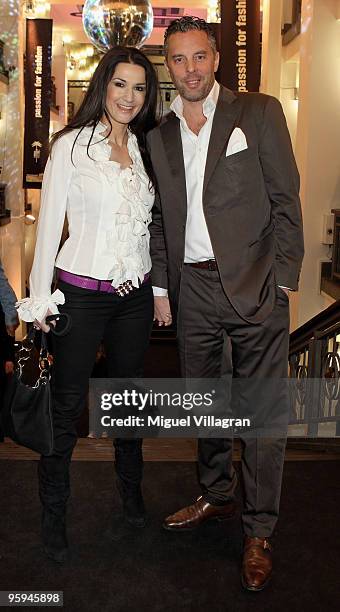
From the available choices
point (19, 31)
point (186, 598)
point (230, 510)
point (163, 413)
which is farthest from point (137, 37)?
point (19, 31)

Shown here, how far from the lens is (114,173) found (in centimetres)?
223

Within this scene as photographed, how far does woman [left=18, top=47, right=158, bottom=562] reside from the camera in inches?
87.0

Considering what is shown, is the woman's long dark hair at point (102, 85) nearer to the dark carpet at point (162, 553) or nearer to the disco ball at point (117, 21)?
the dark carpet at point (162, 553)

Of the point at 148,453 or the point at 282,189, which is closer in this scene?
the point at 282,189

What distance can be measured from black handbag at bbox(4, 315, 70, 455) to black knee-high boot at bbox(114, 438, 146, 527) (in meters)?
0.33

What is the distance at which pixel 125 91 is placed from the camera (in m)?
2.22

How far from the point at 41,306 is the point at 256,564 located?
3.63 feet

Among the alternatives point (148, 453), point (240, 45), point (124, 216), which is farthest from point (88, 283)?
point (240, 45)

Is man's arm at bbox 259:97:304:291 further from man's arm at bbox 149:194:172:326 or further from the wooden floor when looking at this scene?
the wooden floor

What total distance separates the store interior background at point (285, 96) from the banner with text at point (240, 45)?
48 centimetres

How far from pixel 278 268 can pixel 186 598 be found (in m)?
1.11

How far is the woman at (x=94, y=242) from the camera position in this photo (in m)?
2.21

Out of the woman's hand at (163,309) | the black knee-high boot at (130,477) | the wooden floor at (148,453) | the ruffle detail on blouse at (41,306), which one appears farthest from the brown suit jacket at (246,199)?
the wooden floor at (148,453)

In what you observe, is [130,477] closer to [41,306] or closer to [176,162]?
[41,306]
